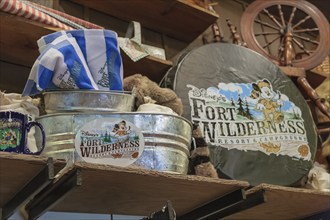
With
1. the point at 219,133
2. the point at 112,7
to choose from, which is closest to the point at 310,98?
the point at 219,133

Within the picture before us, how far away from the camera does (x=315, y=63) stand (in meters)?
2.20

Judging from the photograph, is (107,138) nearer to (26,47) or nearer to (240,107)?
(26,47)

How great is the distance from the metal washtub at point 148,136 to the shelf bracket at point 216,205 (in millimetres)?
153

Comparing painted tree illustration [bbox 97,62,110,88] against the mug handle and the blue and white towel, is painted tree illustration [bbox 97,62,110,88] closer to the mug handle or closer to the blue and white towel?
the blue and white towel

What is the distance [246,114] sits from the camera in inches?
66.2

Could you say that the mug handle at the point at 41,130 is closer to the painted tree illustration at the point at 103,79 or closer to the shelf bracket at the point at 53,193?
the shelf bracket at the point at 53,193

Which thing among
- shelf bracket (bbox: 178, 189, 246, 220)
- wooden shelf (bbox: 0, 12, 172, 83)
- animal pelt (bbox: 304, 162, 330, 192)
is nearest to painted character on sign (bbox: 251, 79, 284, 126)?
animal pelt (bbox: 304, 162, 330, 192)

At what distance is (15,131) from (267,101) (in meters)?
1.05

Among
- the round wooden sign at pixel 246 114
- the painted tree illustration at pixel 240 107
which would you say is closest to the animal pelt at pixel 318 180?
the round wooden sign at pixel 246 114

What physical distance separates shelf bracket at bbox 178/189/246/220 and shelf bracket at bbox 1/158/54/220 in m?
0.51

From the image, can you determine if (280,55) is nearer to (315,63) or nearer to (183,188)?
(315,63)

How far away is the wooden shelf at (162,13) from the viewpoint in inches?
74.5

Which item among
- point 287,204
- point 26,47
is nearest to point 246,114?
point 287,204

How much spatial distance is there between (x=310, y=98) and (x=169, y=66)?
0.75 m
